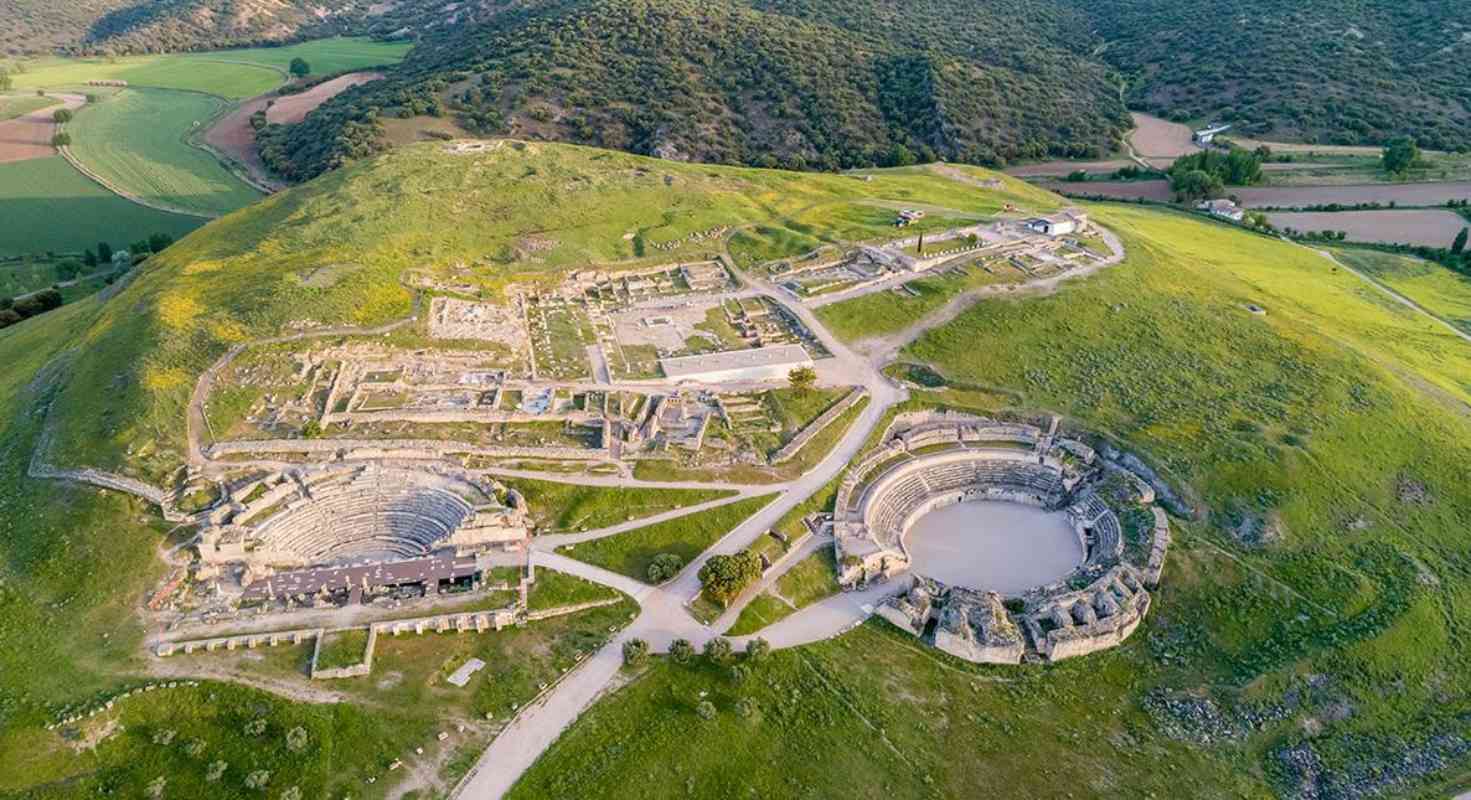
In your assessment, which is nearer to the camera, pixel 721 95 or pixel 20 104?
pixel 721 95

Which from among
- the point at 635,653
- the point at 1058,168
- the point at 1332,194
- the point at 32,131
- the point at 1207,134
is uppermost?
the point at 1207,134

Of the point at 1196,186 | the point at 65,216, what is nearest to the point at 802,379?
the point at 1196,186

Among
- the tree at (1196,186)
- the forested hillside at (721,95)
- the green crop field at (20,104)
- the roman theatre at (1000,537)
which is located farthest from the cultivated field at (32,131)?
the tree at (1196,186)

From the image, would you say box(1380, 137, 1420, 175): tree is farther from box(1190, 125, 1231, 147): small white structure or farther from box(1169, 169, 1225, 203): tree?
box(1169, 169, 1225, 203): tree

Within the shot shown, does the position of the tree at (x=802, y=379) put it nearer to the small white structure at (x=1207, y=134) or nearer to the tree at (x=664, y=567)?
the tree at (x=664, y=567)

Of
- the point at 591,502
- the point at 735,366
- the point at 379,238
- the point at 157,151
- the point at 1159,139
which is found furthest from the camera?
the point at 1159,139

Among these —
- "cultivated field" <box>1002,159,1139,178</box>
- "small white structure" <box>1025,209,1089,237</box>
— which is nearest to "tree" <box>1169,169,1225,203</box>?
"cultivated field" <box>1002,159,1139,178</box>

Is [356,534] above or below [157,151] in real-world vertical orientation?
below

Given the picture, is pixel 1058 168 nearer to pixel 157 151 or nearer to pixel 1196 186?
pixel 1196 186

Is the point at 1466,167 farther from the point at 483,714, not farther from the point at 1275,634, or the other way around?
the point at 483,714
